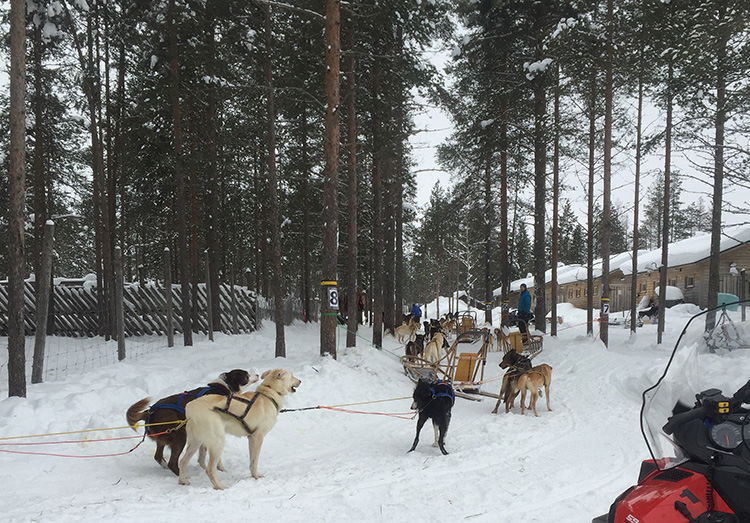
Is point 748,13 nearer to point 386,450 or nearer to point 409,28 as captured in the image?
point 409,28

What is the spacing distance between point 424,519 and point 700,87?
41.0 ft

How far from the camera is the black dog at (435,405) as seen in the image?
6109mm

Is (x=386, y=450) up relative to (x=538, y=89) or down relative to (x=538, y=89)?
down

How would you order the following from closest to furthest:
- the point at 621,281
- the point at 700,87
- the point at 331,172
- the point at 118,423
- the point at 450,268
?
the point at 118,423 < the point at 331,172 < the point at 700,87 < the point at 621,281 < the point at 450,268

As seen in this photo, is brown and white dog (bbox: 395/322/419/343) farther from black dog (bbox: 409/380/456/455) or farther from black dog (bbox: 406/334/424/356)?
black dog (bbox: 409/380/456/455)

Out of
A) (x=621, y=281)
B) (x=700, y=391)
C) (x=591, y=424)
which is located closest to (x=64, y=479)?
(x=700, y=391)

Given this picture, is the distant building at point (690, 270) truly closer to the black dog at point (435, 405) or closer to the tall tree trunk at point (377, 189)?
the tall tree trunk at point (377, 189)

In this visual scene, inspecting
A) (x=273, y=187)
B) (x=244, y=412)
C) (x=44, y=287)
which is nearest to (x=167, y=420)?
(x=244, y=412)

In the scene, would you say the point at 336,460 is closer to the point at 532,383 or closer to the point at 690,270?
the point at 532,383

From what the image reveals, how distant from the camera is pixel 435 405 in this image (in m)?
6.19

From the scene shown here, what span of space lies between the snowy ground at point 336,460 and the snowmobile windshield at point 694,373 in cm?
186

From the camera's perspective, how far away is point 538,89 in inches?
634

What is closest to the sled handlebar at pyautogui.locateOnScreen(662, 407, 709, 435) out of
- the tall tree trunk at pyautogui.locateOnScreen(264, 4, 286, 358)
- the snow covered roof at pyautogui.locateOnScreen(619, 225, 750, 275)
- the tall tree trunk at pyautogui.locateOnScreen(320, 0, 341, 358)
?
the tall tree trunk at pyautogui.locateOnScreen(320, 0, 341, 358)

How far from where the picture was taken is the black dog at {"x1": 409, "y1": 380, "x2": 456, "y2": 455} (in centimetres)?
611
